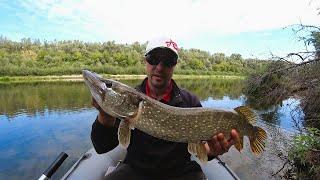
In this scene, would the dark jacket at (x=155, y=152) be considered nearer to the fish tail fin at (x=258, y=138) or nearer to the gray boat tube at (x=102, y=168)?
the fish tail fin at (x=258, y=138)

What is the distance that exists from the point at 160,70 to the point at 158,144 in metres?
0.63

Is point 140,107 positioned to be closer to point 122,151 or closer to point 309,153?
point 122,151

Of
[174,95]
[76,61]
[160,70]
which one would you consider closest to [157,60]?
[160,70]

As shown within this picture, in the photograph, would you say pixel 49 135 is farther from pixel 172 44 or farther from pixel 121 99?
pixel 121 99

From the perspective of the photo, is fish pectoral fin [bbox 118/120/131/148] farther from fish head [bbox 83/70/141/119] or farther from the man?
the man

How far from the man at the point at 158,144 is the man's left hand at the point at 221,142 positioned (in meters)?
0.12

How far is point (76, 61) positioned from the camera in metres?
59.6

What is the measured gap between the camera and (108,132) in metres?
2.79

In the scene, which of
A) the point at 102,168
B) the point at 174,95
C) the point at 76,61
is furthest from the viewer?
the point at 76,61

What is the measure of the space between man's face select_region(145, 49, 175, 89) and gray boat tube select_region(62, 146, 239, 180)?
1307 millimetres

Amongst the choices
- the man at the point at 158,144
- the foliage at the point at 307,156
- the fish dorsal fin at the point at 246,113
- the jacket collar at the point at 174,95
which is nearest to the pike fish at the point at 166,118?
the fish dorsal fin at the point at 246,113

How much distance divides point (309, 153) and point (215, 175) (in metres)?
2.25

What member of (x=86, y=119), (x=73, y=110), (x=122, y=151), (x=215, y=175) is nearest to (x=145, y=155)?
(x=215, y=175)

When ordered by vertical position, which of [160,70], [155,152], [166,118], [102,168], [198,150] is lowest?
[102,168]
